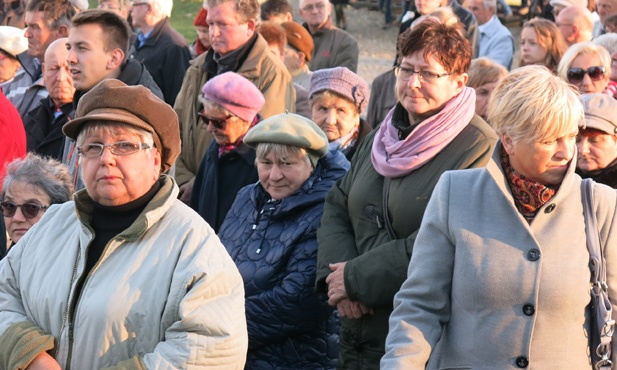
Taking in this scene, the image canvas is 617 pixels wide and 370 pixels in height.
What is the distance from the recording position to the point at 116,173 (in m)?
3.86

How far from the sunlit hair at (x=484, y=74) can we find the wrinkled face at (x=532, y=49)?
1.56m

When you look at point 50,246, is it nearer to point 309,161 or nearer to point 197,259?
point 197,259

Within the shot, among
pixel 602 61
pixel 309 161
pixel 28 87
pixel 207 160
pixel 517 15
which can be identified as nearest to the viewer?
pixel 309 161

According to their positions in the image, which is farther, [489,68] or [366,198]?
[489,68]

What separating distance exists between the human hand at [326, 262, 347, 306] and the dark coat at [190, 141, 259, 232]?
1.57 meters

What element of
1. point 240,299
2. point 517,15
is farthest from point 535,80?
point 517,15

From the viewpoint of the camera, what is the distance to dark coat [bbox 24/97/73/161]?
739cm

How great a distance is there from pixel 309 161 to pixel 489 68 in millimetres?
2505

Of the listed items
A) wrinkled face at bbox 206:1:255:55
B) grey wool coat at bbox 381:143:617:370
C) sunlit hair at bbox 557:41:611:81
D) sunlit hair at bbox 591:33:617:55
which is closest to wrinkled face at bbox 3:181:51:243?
grey wool coat at bbox 381:143:617:370

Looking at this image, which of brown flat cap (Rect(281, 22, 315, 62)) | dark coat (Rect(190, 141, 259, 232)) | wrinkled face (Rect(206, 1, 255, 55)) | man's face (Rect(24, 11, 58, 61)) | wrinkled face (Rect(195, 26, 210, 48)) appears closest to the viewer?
dark coat (Rect(190, 141, 259, 232))

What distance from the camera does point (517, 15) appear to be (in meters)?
21.3

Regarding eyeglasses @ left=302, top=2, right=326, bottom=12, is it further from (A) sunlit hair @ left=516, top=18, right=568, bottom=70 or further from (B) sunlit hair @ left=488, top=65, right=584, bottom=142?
(B) sunlit hair @ left=488, top=65, right=584, bottom=142

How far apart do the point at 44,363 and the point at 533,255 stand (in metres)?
1.78

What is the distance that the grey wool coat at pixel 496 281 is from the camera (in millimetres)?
3568
